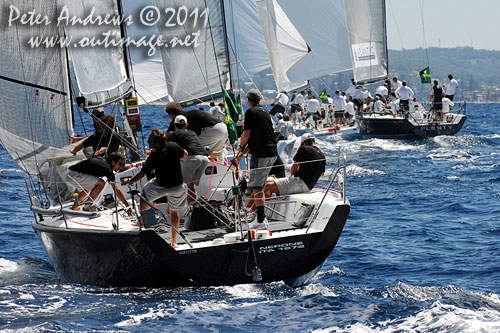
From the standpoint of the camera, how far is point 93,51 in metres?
11.3

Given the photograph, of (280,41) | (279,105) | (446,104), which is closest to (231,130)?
(279,105)

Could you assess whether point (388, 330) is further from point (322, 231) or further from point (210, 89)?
point (210, 89)

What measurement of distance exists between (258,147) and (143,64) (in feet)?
19.9

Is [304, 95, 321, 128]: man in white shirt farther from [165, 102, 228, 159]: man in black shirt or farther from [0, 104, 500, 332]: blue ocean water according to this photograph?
[165, 102, 228, 159]: man in black shirt

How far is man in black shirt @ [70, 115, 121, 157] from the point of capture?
10.8 m

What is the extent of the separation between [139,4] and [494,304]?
31.8 ft

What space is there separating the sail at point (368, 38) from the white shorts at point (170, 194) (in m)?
26.6

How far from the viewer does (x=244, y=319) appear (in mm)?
7688

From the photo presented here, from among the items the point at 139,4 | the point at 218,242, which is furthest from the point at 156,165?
the point at 139,4

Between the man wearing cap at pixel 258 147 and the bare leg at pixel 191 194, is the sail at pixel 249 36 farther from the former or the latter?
the man wearing cap at pixel 258 147

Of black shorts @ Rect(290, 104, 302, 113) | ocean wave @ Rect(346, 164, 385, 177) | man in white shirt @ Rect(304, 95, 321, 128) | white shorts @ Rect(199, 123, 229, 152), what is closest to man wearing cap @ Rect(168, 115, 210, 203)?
white shorts @ Rect(199, 123, 229, 152)

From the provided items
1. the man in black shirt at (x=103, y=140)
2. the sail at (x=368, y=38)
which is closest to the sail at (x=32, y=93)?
the man in black shirt at (x=103, y=140)

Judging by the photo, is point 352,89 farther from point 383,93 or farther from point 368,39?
point 368,39

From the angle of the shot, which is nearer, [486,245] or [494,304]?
[494,304]
